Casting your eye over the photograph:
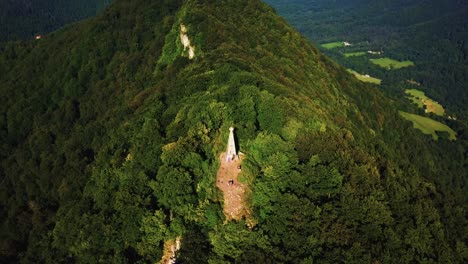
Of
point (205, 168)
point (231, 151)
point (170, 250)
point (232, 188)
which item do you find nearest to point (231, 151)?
point (231, 151)

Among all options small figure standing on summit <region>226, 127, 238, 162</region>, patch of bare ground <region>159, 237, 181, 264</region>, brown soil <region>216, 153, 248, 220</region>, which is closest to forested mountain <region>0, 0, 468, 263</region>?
patch of bare ground <region>159, 237, 181, 264</region>

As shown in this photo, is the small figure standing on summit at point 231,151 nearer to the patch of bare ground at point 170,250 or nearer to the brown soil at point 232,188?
the brown soil at point 232,188

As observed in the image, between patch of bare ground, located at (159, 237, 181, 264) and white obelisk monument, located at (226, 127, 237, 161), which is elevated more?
white obelisk monument, located at (226, 127, 237, 161)

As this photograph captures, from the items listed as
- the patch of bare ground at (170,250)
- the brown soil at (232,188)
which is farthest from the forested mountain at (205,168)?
the brown soil at (232,188)

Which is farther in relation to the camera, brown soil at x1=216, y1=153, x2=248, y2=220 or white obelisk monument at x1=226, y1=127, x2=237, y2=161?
white obelisk monument at x1=226, y1=127, x2=237, y2=161

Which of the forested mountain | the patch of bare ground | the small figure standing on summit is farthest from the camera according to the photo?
the small figure standing on summit

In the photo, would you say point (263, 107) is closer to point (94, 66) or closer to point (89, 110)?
point (89, 110)

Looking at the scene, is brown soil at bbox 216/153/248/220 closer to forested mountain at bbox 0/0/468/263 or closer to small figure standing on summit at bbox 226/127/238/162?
small figure standing on summit at bbox 226/127/238/162
